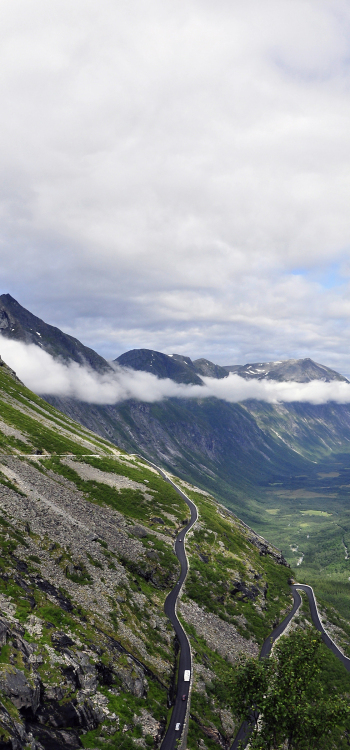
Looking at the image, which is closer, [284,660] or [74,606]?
[284,660]

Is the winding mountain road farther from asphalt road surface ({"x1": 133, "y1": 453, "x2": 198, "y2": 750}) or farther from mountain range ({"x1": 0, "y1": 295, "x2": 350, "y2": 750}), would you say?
mountain range ({"x1": 0, "y1": 295, "x2": 350, "y2": 750})

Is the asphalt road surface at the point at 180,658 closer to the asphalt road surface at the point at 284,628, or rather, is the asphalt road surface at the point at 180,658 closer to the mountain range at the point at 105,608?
the mountain range at the point at 105,608

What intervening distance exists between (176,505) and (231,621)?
184ft

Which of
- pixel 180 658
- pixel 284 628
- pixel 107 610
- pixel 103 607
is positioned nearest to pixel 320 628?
pixel 284 628

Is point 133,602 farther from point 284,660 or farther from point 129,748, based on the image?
point 284,660

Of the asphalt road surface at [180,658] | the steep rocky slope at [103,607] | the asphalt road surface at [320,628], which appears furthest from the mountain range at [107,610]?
the asphalt road surface at [320,628]

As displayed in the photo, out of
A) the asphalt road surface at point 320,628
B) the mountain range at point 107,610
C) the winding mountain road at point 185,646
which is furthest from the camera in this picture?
the asphalt road surface at point 320,628

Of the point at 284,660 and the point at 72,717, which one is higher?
the point at 284,660

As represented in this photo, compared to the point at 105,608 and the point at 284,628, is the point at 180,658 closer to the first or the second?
the point at 105,608

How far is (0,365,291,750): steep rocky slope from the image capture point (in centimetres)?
4141

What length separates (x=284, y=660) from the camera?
43.9 meters

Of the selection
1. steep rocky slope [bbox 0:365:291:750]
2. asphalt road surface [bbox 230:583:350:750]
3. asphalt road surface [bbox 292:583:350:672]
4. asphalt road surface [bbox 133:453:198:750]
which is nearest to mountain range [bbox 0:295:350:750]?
steep rocky slope [bbox 0:365:291:750]

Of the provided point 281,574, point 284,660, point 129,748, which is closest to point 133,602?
point 129,748

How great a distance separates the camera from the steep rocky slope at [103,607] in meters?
41.4
